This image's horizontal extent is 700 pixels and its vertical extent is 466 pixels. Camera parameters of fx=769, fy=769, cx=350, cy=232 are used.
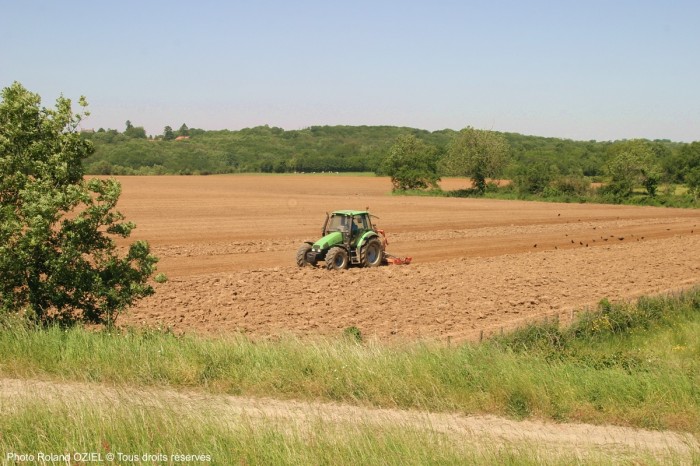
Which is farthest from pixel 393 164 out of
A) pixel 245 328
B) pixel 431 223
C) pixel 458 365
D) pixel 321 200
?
pixel 458 365

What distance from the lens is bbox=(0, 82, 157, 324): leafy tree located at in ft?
40.0

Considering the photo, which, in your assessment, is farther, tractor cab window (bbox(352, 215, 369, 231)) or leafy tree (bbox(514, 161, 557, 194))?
leafy tree (bbox(514, 161, 557, 194))

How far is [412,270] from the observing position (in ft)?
86.9

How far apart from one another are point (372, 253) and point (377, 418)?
17309mm

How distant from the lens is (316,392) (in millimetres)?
9992

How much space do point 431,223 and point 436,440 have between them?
129 feet

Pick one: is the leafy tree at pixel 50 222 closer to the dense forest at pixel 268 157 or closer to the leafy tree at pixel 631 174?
the leafy tree at pixel 631 174

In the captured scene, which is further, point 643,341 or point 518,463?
point 643,341

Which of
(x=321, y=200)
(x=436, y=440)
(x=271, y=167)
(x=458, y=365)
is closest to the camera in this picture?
(x=436, y=440)

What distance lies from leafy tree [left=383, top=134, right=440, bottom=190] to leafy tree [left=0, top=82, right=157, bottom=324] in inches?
2664

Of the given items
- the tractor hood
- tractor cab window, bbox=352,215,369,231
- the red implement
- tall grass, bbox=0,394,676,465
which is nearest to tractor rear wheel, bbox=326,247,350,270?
the tractor hood

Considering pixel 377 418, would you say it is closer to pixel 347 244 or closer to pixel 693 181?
pixel 347 244

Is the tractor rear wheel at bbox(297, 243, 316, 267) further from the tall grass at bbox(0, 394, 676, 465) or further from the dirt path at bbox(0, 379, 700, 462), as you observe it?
the tall grass at bbox(0, 394, 676, 465)

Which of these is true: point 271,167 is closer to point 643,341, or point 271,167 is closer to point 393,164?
point 393,164
